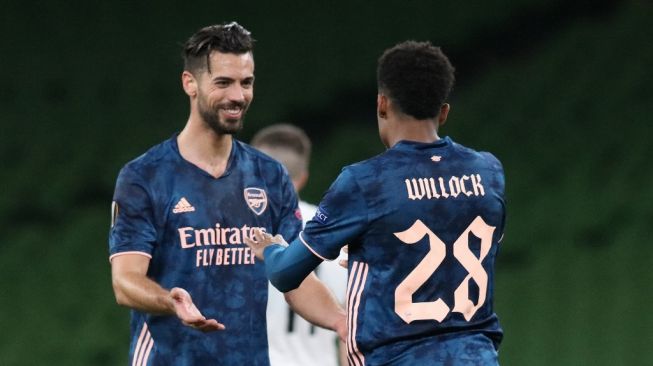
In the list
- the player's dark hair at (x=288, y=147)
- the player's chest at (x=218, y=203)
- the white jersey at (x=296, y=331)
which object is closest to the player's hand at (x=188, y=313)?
the player's chest at (x=218, y=203)

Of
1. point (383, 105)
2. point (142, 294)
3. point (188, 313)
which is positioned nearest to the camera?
point (383, 105)

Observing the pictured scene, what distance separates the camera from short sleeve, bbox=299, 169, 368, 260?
138 inches

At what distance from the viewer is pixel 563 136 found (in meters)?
9.24

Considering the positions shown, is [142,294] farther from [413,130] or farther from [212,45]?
[413,130]

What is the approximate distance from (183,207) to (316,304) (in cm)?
54

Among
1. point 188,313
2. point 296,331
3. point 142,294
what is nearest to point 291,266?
point 188,313

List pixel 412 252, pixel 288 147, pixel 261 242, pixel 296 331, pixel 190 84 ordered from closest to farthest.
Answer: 1. pixel 412 252
2. pixel 261 242
3. pixel 190 84
4. pixel 296 331
5. pixel 288 147

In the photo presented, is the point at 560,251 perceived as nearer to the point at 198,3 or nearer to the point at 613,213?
the point at 613,213

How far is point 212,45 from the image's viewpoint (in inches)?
169

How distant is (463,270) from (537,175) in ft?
19.1

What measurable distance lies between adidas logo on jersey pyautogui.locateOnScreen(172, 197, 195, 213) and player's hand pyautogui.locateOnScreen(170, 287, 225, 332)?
487mm

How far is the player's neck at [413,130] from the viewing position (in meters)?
3.59

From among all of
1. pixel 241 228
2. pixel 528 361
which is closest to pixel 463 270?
pixel 241 228

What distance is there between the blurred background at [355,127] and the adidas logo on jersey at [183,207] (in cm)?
478
